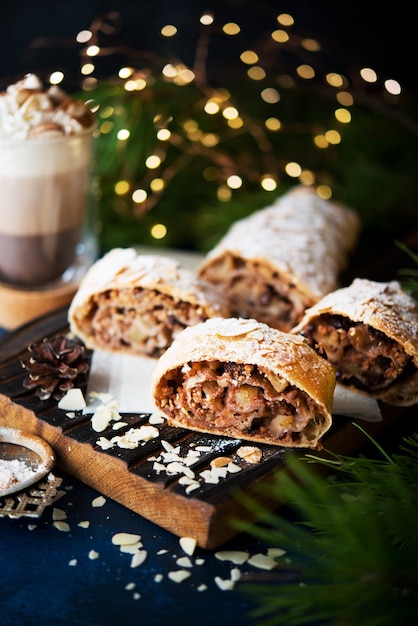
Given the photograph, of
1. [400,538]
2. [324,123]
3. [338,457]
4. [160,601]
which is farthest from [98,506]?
[324,123]

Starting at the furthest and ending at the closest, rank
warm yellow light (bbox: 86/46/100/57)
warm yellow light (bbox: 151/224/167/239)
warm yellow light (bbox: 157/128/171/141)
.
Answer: warm yellow light (bbox: 151/224/167/239) < warm yellow light (bbox: 157/128/171/141) < warm yellow light (bbox: 86/46/100/57)

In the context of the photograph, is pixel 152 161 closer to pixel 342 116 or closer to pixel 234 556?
pixel 342 116

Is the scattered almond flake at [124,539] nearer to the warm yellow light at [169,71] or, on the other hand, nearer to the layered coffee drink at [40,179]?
the layered coffee drink at [40,179]

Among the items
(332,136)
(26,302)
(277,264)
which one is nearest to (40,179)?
(26,302)

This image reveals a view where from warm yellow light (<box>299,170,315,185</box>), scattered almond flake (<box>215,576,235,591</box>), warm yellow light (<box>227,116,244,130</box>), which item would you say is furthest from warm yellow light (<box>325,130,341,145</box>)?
scattered almond flake (<box>215,576,235,591</box>)

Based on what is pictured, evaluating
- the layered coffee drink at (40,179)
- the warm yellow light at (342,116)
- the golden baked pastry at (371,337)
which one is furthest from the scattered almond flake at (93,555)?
Answer: the warm yellow light at (342,116)

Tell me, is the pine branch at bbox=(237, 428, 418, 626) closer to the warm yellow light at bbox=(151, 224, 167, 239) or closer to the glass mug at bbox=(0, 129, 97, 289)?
the glass mug at bbox=(0, 129, 97, 289)

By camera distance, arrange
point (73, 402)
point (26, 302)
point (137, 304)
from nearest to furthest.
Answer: point (73, 402), point (137, 304), point (26, 302)
